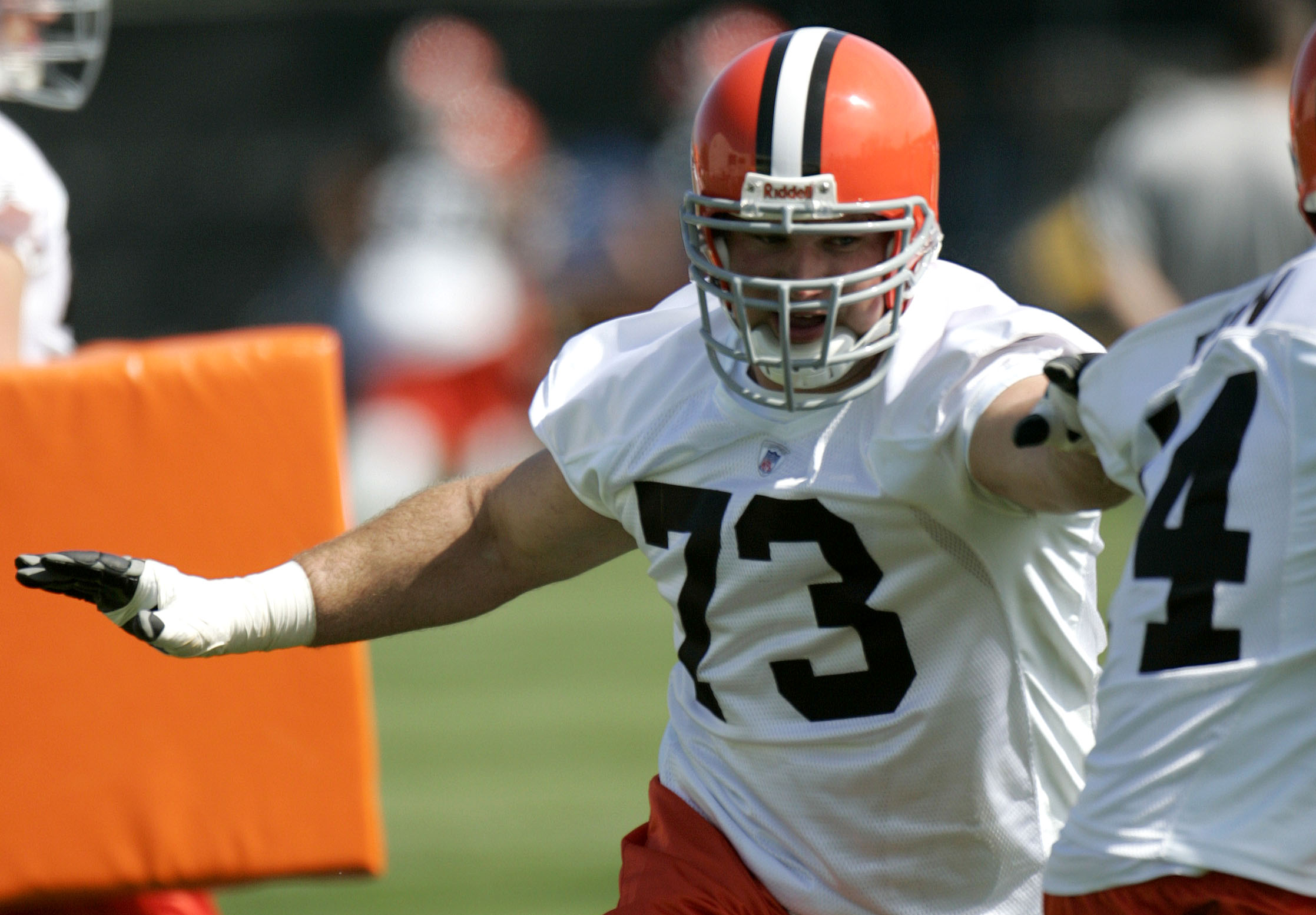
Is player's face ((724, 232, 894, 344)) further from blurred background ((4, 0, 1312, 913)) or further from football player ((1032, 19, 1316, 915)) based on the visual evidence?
blurred background ((4, 0, 1312, 913))

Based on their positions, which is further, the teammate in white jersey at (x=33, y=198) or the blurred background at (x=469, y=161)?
the blurred background at (x=469, y=161)

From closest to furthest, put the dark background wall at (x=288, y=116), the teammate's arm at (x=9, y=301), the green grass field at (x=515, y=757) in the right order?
1. the teammate's arm at (x=9, y=301)
2. the green grass field at (x=515, y=757)
3. the dark background wall at (x=288, y=116)

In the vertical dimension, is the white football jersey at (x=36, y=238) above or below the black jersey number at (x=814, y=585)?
above

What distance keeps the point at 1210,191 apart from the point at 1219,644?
4.13 m

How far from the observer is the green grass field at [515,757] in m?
4.86

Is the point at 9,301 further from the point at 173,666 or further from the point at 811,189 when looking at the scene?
the point at 811,189

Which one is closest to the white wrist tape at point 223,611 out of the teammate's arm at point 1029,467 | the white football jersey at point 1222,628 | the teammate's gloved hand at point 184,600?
the teammate's gloved hand at point 184,600

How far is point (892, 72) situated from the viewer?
2.82 metres

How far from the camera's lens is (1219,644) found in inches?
78.7

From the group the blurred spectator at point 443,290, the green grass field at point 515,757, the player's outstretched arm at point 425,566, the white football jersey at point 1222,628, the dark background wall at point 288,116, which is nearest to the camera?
the white football jersey at point 1222,628

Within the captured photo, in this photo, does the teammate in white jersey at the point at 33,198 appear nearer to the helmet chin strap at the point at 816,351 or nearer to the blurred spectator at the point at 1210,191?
the helmet chin strap at the point at 816,351

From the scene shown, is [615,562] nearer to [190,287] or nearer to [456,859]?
[190,287]

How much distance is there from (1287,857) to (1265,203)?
4.21 m

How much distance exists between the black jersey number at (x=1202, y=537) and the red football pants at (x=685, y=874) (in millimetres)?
995
